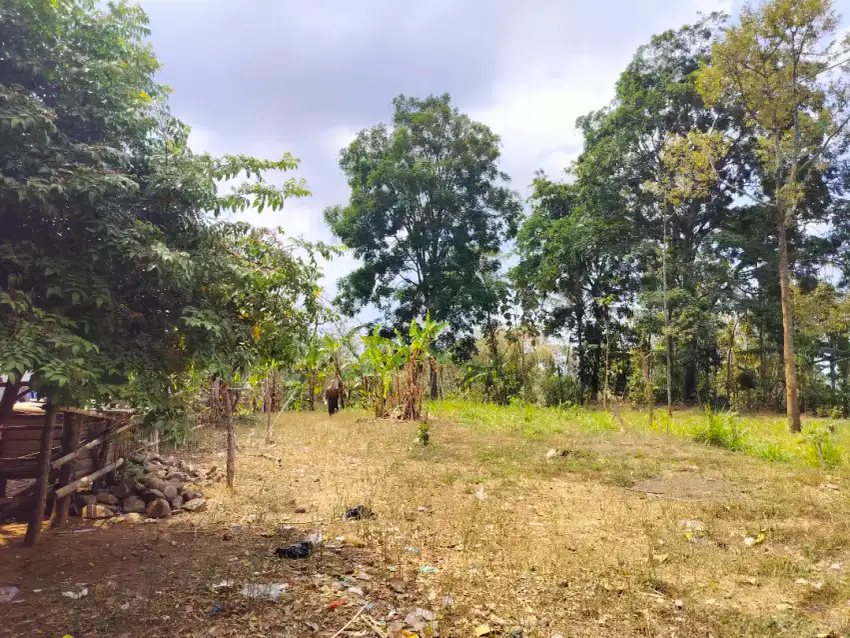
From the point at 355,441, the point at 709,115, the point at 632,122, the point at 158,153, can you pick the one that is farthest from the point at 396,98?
the point at 158,153

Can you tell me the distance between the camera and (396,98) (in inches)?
952

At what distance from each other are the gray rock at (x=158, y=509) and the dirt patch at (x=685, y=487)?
4.83 m

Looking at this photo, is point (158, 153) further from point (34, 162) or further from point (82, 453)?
point (82, 453)

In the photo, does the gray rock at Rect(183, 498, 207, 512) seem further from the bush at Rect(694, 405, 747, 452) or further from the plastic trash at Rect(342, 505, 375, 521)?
the bush at Rect(694, 405, 747, 452)

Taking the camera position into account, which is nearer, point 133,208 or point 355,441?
point 133,208

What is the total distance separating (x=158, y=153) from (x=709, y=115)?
63.3 feet

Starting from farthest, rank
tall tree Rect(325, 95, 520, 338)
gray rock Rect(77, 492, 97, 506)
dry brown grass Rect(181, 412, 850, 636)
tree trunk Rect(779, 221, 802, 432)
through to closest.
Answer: tall tree Rect(325, 95, 520, 338)
tree trunk Rect(779, 221, 802, 432)
gray rock Rect(77, 492, 97, 506)
dry brown grass Rect(181, 412, 850, 636)

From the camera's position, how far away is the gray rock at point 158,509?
5.28 m

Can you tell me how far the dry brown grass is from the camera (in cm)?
344

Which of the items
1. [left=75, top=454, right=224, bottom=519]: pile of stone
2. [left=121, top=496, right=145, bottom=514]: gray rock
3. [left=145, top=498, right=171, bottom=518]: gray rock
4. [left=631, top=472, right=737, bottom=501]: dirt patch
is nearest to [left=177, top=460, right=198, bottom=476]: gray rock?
[left=75, top=454, right=224, bottom=519]: pile of stone

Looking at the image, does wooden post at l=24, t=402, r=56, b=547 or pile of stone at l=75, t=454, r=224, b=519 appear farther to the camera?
pile of stone at l=75, t=454, r=224, b=519

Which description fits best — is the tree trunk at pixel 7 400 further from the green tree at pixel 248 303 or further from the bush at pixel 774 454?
the bush at pixel 774 454

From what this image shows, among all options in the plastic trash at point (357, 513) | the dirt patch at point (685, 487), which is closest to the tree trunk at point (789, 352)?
the dirt patch at point (685, 487)

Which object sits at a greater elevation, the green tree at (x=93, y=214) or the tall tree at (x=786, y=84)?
the tall tree at (x=786, y=84)
